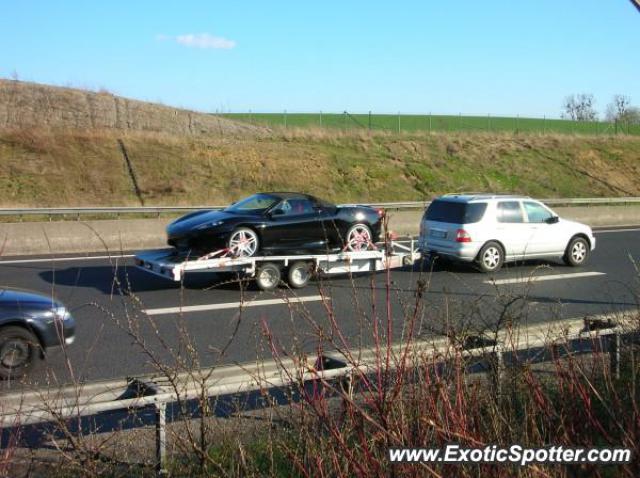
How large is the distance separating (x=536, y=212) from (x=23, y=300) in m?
12.2

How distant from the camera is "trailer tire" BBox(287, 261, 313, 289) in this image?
14195mm

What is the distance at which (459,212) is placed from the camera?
659 inches

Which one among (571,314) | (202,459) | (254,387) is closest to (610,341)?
(254,387)

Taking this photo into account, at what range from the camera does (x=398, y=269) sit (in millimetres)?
17000

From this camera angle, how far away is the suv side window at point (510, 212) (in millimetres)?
17031

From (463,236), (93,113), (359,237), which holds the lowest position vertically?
(463,236)

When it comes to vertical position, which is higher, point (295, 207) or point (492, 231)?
point (295, 207)

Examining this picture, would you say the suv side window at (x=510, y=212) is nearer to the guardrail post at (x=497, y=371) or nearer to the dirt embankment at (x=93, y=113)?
the guardrail post at (x=497, y=371)

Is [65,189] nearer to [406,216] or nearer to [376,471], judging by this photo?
[406,216]

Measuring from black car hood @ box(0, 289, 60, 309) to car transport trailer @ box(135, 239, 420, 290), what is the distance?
3715mm

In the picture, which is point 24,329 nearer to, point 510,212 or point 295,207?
point 295,207

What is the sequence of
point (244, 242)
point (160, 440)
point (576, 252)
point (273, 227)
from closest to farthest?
point (160, 440) < point (244, 242) < point (273, 227) < point (576, 252)

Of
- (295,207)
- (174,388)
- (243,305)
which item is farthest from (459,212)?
(174,388)

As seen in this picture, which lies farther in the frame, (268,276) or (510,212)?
A: (510,212)
